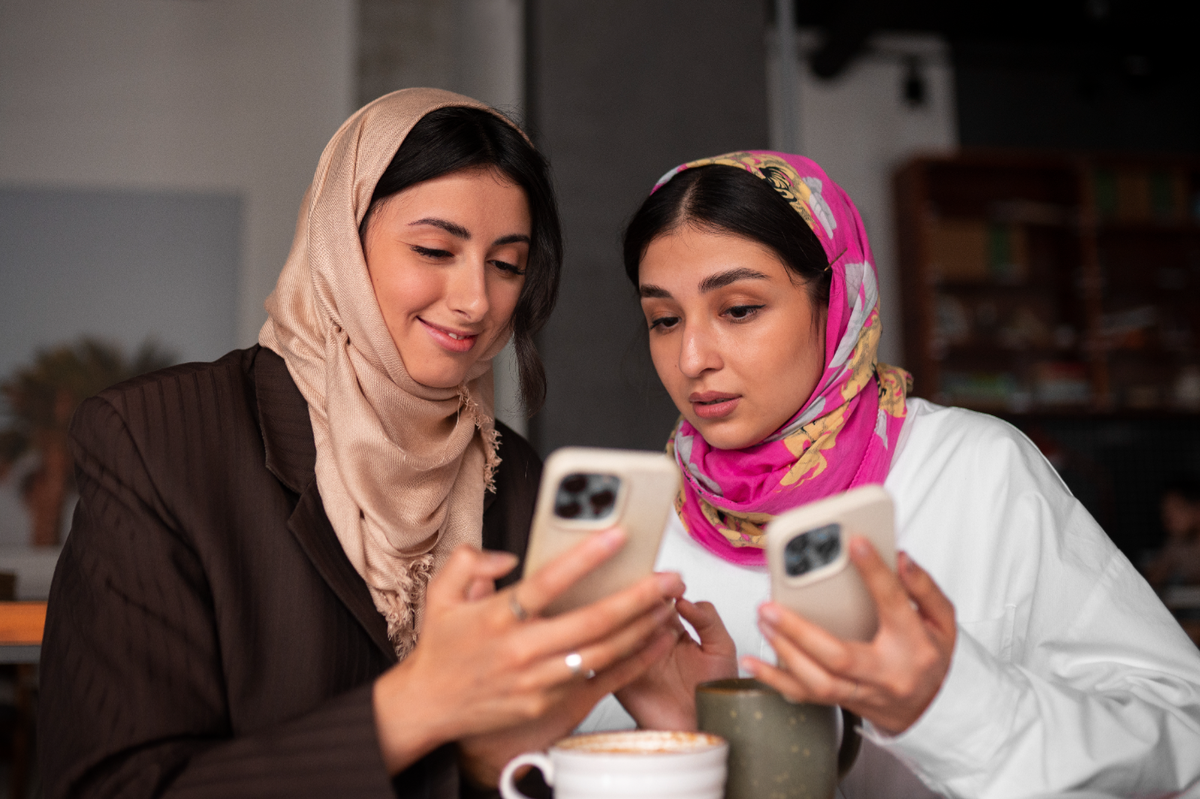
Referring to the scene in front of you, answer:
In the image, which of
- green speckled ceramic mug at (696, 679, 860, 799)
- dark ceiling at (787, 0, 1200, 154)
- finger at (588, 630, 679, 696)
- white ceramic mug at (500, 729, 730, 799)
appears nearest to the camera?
white ceramic mug at (500, 729, 730, 799)

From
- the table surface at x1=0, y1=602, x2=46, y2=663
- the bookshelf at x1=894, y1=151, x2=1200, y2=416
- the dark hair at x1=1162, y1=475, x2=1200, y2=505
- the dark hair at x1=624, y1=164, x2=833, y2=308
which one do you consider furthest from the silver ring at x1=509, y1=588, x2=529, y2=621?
the dark hair at x1=1162, y1=475, x2=1200, y2=505

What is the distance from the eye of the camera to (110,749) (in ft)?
2.96

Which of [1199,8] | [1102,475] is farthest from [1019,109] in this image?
[1102,475]

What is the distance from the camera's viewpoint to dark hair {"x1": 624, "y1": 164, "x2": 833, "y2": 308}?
142 centimetres

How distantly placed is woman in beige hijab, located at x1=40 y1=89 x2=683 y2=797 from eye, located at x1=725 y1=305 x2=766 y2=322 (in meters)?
0.30

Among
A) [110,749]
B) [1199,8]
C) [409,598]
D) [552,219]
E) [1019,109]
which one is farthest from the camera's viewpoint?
[1019,109]

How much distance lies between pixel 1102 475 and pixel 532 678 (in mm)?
5913

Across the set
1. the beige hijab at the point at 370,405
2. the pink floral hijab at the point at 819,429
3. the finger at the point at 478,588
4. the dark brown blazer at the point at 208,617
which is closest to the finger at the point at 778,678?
the finger at the point at 478,588

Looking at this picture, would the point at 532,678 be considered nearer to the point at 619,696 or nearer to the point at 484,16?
the point at 619,696

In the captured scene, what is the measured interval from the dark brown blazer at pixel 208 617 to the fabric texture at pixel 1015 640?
44 cm

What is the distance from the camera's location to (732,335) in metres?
1.39

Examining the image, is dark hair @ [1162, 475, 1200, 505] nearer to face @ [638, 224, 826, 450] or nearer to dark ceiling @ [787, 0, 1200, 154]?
dark ceiling @ [787, 0, 1200, 154]

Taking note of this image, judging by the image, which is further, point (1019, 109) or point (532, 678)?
point (1019, 109)

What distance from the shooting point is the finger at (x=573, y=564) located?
0.70 meters
